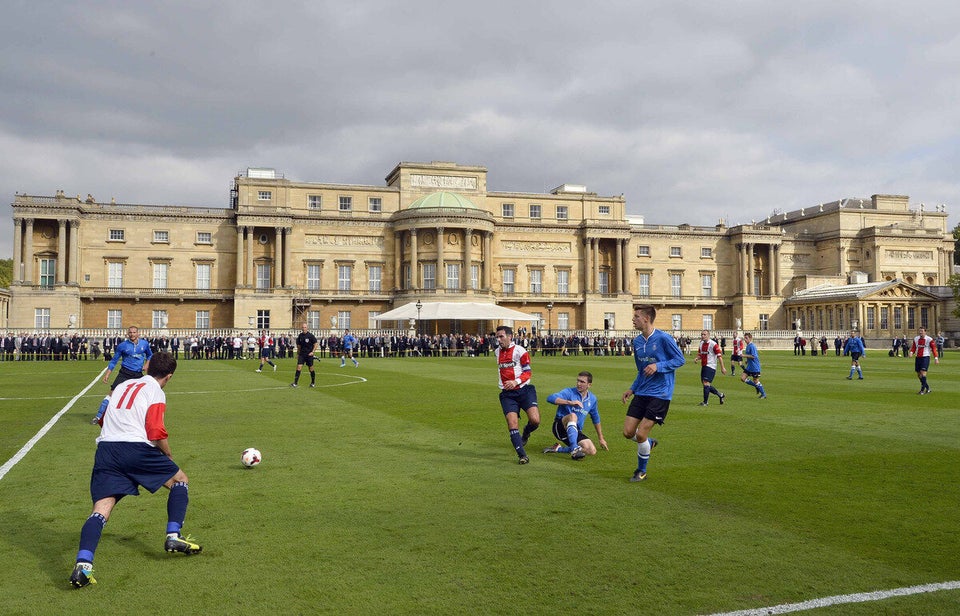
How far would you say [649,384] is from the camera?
8906 mm

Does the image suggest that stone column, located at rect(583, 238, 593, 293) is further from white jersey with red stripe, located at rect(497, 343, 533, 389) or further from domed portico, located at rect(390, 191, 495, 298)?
white jersey with red stripe, located at rect(497, 343, 533, 389)

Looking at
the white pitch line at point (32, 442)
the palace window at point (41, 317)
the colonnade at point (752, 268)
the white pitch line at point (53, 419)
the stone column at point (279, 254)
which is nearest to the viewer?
the white pitch line at point (32, 442)

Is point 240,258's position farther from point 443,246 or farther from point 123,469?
point 123,469

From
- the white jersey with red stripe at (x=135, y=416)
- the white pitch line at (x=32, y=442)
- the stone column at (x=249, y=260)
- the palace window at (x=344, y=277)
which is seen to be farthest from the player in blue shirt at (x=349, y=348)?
the white jersey with red stripe at (x=135, y=416)

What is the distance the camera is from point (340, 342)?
1959 inches

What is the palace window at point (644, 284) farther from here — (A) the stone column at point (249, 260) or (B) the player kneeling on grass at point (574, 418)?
(B) the player kneeling on grass at point (574, 418)

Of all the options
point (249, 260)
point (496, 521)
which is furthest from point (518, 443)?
point (249, 260)

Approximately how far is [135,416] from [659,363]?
564 centimetres

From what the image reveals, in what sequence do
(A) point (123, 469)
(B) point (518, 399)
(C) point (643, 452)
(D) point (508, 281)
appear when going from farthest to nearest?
1. (D) point (508, 281)
2. (B) point (518, 399)
3. (C) point (643, 452)
4. (A) point (123, 469)

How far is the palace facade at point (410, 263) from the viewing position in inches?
2552

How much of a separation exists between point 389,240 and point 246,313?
14668 millimetres

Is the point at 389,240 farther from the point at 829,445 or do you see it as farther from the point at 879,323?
the point at 829,445

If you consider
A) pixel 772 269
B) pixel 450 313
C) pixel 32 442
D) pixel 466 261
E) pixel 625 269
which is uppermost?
pixel 772 269

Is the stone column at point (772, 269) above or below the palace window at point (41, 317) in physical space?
above
